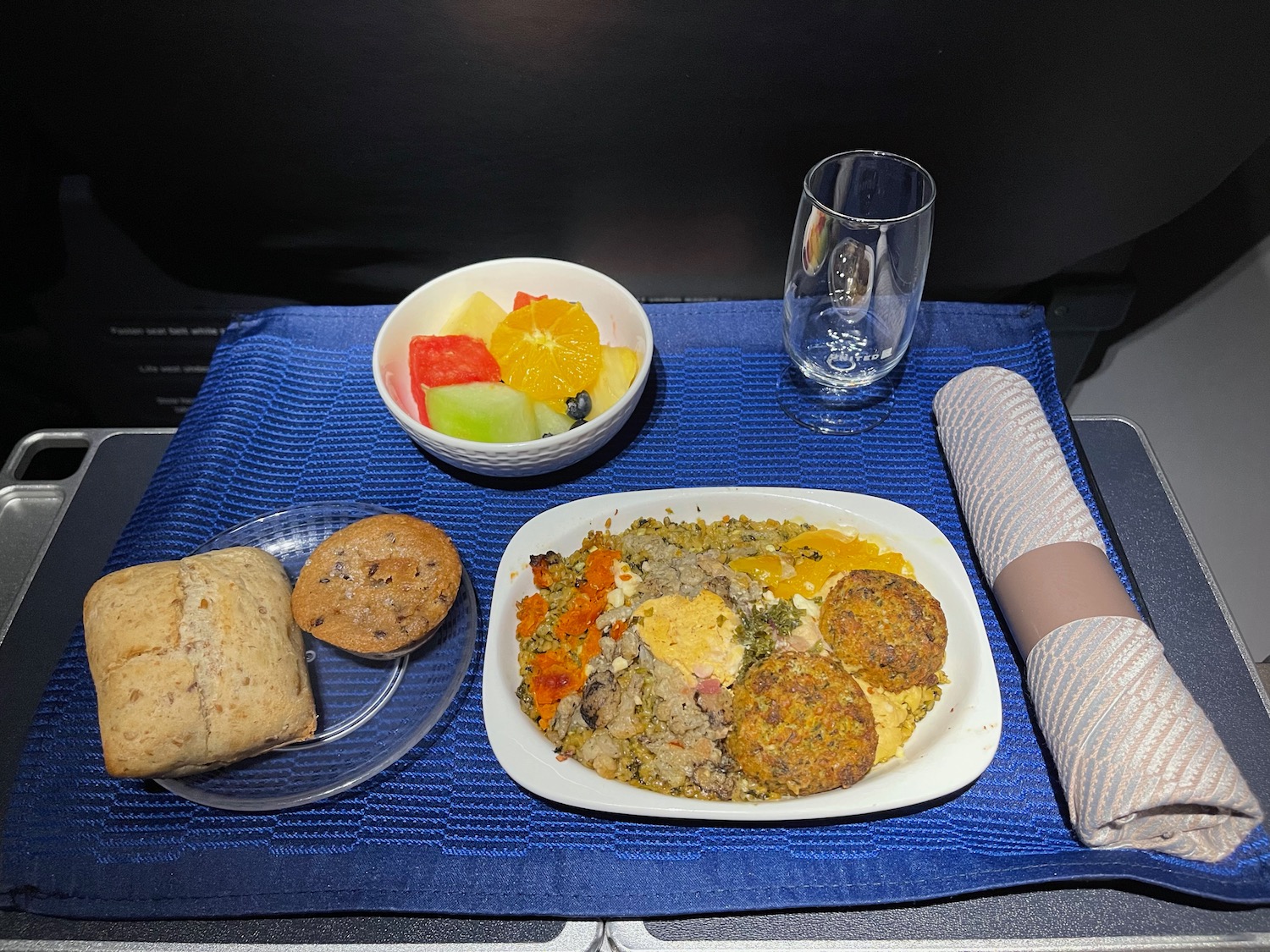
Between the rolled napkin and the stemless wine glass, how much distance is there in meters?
0.16

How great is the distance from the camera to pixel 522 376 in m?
1.09

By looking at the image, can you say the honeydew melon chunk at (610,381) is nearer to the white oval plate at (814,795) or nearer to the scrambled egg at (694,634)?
the white oval plate at (814,795)

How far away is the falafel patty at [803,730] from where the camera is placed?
0.80 meters

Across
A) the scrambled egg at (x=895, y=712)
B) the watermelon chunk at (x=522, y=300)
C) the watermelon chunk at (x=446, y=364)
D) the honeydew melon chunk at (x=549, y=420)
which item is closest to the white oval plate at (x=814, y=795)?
the scrambled egg at (x=895, y=712)

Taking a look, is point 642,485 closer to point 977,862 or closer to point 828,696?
point 828,696

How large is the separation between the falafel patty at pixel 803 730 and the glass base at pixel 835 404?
0.42 metres

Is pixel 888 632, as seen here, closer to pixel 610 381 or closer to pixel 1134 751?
pixel 1134 751

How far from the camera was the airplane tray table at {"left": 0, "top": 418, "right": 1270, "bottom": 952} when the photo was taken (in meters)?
0.83

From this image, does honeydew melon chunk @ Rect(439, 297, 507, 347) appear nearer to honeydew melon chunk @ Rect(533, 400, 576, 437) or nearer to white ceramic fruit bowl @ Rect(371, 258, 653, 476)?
white ceramic fruit bowl @ Rect(371, 258, 653, 476)

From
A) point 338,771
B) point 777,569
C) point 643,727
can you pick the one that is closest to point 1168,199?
point 777,569

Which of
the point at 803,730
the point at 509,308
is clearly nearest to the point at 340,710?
the point at 803,730

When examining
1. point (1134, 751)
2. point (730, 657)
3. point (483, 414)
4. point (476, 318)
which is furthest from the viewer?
point (476, 318)

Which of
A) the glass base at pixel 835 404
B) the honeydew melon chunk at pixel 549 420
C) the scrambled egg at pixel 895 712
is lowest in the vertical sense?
the scrambled egg at pixel 895 712

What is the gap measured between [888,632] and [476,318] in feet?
2.18
